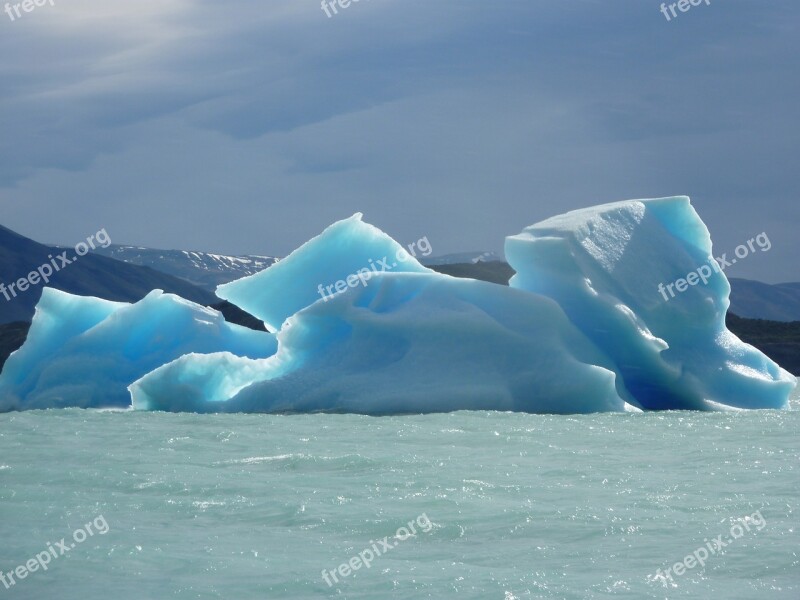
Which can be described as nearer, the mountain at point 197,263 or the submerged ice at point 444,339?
the submerged ice at point 444,339

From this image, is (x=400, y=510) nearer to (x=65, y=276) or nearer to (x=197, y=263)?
(x=65, y=276)

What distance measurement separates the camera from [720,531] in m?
5.85

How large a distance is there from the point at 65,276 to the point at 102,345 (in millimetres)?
98328

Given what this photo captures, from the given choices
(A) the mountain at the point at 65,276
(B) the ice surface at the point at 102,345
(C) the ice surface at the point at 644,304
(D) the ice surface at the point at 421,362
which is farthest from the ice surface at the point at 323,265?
(A) the mountain at the point at 65,276

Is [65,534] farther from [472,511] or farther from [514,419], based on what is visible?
[514,419]

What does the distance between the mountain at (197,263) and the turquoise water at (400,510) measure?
492ft

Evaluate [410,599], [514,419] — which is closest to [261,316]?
[514,419]

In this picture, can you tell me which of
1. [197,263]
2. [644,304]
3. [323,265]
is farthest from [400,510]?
[197,263]

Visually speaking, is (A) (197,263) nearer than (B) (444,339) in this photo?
No

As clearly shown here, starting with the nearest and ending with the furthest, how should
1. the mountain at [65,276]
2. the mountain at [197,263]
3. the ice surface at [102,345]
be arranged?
the ice surface at [102,345]
the mountain at [65,276]
the mountain at [197,263]

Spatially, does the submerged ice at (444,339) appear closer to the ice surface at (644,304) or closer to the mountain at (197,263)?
the ice surface at (644,304)

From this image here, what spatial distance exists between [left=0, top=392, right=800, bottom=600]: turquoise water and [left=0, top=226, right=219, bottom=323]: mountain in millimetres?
95853

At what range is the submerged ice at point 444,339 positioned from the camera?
39.7ft

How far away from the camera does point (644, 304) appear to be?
12.9 metres
